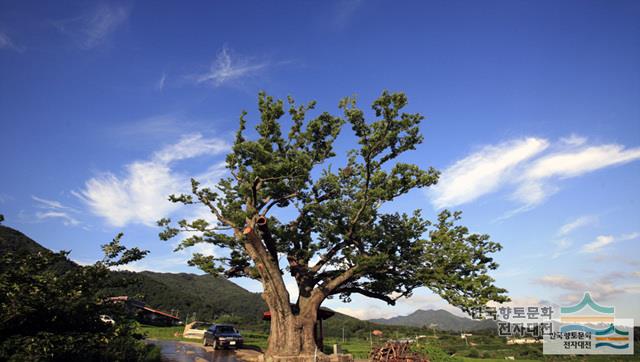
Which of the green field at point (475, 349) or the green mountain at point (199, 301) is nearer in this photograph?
the green field at point (475, 349)

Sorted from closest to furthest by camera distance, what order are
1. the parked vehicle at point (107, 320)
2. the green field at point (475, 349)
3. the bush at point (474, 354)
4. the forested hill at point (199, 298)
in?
the parked vehicle at point (107, 320), the green field at point (475, 349), the bush at point (474, 354), the forested hill at point (199, 298)

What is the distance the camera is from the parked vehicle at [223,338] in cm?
2422

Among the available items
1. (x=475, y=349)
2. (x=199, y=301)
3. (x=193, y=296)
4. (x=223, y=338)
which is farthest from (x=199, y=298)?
(x=475, y=349)

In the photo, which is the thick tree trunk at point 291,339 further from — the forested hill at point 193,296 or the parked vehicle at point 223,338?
the forested hill at point 193,296

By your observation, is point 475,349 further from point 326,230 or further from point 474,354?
point 326,230

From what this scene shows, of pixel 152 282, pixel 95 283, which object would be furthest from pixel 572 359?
pixel 152 282

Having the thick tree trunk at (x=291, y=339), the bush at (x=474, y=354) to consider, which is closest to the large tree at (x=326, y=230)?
the thick tree trunk at (x=291, y=339)

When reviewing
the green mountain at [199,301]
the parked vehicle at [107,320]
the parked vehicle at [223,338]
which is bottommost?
the green mountain at [199,301]

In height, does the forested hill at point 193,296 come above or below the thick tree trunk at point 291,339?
below

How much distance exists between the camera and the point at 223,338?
24.3m

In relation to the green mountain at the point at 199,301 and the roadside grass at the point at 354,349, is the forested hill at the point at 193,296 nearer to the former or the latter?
the green mountain at the point at 199,301

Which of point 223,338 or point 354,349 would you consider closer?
point 223,338

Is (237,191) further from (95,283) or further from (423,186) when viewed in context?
(95,283)

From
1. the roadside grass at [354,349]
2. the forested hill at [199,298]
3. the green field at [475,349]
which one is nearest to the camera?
the roadside grass at [354,349]
